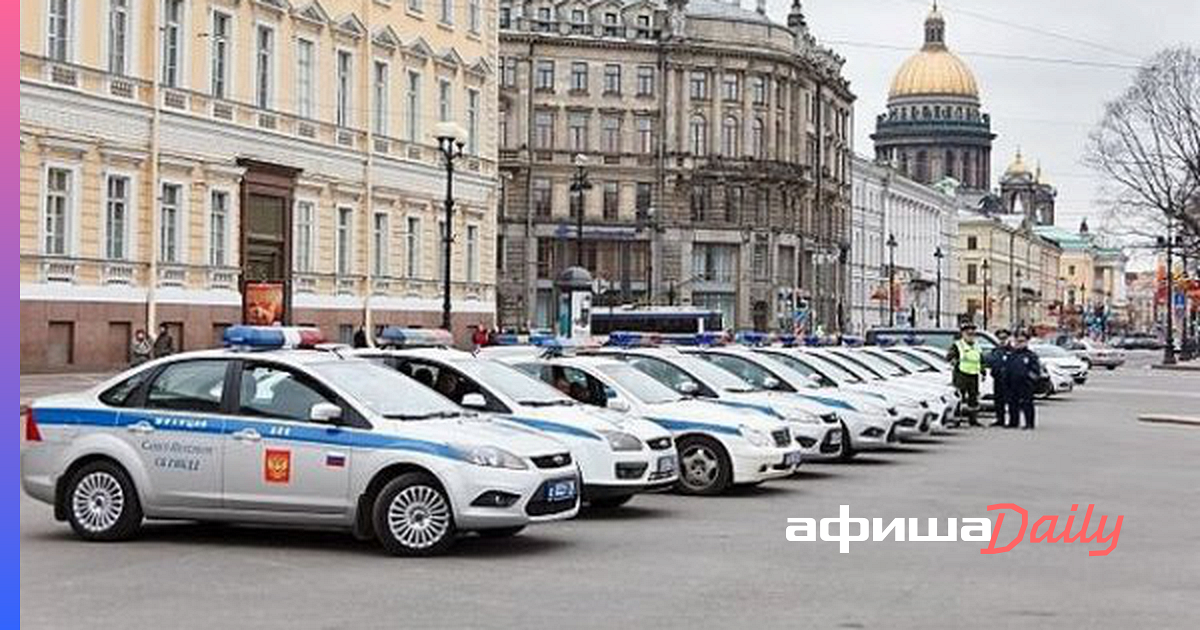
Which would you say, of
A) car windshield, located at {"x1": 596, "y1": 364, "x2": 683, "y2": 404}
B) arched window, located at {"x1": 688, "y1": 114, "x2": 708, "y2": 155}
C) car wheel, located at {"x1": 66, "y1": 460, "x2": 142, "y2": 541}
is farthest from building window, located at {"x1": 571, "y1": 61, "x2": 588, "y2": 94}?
car wheel, located at {"x1": 66, "y1": 460, "x2": 142, "y2": 541}

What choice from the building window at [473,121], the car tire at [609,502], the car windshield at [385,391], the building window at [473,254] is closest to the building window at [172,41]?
the building window at [473,121]

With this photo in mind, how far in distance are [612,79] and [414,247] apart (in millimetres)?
54906

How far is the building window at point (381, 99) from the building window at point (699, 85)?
59.1 m

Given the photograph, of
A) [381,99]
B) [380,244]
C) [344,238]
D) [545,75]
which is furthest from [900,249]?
[344,238]

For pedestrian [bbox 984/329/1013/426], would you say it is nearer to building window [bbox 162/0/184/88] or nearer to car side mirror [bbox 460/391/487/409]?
car side mirror [bbox 460/391/487/409]

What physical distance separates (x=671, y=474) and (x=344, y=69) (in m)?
38.5

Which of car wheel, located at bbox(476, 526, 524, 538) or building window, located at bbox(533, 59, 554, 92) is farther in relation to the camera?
building window, located at bbox(533, 59, 554, 92)

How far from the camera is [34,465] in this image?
15.0 metres

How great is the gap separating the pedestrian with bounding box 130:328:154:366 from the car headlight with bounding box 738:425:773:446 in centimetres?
2185

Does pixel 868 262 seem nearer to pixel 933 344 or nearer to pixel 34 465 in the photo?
pixel 933 344

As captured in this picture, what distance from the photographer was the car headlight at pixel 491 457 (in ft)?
45.3

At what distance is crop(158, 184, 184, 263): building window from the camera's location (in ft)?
148

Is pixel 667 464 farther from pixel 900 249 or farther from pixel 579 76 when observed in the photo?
pixel 900 249

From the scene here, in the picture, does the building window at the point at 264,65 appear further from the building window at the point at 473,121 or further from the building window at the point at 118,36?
the building window at the point at 473,121
